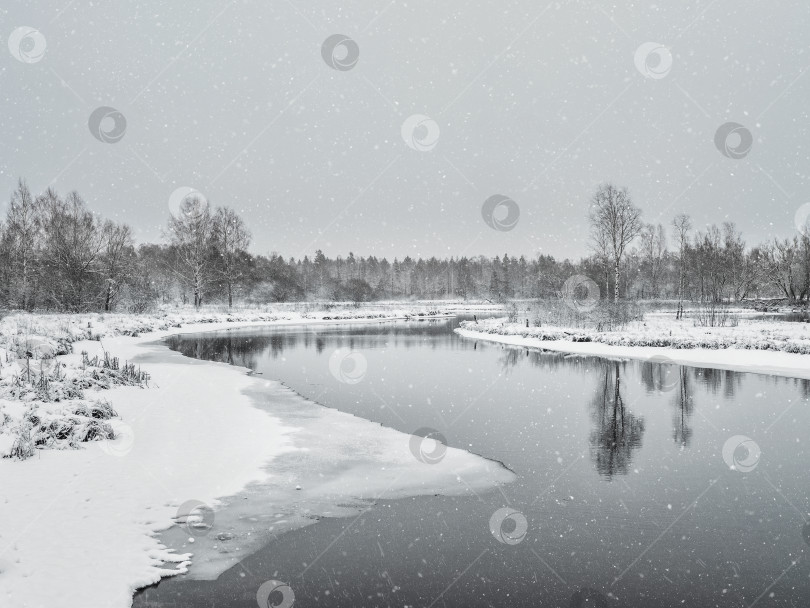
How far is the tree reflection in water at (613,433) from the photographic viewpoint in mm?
8656

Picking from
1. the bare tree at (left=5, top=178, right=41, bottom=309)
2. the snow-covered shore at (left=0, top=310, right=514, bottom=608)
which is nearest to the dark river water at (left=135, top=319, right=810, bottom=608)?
the snow-covered shore at (left=0, top=310, right=514, bottom=608)

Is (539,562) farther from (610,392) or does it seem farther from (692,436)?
(610,392)

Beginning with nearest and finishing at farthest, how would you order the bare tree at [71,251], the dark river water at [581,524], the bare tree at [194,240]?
the dark river water at [581,524] < the bare tree at [71,251] < the bare tree at [194,240]

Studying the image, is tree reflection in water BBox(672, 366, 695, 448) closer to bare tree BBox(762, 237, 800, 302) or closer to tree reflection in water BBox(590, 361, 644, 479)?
tree reflection in water BBox(590, 361, 644, 479)

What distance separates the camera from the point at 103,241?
48188mm

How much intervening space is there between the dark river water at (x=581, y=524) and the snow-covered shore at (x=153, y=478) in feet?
1.77

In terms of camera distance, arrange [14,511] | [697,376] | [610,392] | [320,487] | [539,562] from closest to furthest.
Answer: [539,562] < [14,511] < [320,487] < [610,392] < [697,376]

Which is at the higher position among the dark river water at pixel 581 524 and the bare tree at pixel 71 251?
the bare tree at pixel 71 251

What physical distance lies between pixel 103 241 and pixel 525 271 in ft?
397

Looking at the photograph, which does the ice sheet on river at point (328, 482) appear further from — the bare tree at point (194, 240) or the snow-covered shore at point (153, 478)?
the bare tree at point (194, 240)

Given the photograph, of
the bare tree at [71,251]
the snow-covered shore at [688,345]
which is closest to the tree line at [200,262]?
the bare tree at [71,251]

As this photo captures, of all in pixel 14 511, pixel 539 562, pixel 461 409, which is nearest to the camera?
pixel 539 562

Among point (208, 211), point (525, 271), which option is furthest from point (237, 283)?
point (525, 271)

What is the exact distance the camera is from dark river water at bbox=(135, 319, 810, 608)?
4.91 metres
